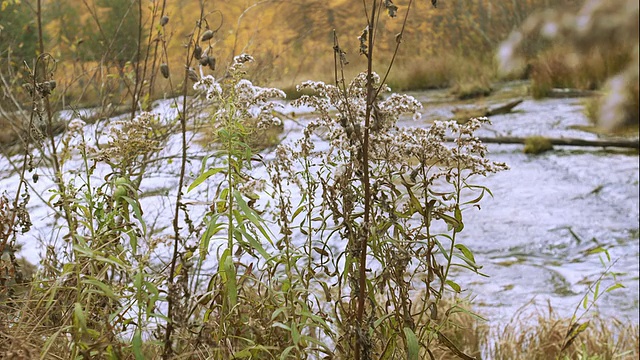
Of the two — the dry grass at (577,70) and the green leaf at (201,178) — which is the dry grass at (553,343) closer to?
the green leaf at (201,178)

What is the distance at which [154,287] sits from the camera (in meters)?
0.86

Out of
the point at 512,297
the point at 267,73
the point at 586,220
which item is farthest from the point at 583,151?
the point at 267,73

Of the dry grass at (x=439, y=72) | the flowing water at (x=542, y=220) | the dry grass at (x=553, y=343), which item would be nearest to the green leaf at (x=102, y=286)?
the dry grass at (x=553, y=343)

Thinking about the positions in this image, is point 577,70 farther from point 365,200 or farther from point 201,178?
point 201,178

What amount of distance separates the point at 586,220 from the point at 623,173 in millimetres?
995

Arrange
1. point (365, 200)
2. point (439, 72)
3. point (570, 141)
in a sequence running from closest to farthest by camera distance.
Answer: point (365, 200), point (570, 141), point (439, 72)

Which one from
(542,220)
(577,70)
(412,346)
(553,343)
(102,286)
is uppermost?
(577,70)

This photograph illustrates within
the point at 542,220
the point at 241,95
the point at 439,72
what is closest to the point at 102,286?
the point at 241,95

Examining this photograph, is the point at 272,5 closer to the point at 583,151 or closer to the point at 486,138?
the point at 486,138

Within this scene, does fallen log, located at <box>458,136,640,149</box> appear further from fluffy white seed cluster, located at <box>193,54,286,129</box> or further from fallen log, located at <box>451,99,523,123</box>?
fluffy white seed cluster, located at <box>193,54,286,129</box>

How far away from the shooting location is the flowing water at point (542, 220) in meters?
3.39

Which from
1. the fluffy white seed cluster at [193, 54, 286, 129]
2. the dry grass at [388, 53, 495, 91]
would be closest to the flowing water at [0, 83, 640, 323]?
the dry grass at [388, 53, 495, 91]

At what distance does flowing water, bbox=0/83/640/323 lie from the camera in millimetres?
3389

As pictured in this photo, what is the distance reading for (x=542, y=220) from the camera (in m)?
4.47
